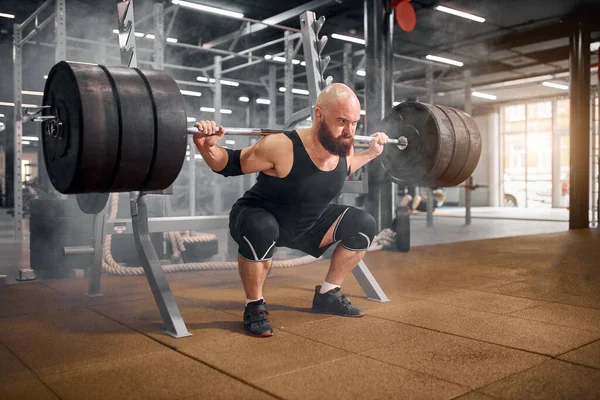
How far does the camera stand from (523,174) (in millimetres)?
14297

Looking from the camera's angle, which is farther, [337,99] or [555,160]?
[555,160]

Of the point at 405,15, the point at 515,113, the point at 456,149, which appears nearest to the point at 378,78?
the point at 405,15

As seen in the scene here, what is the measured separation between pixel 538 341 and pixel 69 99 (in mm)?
1504

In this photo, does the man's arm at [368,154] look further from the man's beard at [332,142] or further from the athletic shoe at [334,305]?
the athletic shoe at [334,305]

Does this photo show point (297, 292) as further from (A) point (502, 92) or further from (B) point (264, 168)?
(A) point (502, 92)

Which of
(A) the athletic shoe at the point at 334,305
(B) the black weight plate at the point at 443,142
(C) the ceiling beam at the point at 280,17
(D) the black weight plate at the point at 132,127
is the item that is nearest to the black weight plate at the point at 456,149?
(B) the black weight plate at the point at 443,142

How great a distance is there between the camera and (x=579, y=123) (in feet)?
20.3

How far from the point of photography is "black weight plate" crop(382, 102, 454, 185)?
2.18 metres

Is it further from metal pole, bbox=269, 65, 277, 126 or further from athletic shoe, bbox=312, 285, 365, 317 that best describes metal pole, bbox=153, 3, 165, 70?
athletic shoe, bbox=312, 285, 365, 317

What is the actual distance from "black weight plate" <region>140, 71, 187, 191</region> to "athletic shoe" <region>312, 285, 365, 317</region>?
78 cm

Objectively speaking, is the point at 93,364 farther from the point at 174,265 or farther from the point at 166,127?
the point at 174,265

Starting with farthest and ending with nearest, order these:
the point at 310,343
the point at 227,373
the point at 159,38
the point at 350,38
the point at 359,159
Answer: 1. the point at 350,38
2. the point at 159,38
3. the point at 359,159
4. the point at 310,343
5. the point at 227,373

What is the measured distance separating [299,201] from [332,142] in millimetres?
236

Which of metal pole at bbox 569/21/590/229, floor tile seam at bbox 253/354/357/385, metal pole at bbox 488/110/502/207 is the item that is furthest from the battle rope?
metal pole at bbox 488/110/502/207
